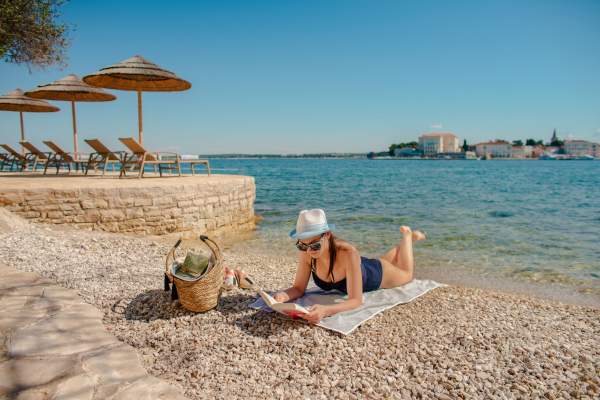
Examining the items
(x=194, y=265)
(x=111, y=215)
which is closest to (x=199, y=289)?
(x=194, y=265)

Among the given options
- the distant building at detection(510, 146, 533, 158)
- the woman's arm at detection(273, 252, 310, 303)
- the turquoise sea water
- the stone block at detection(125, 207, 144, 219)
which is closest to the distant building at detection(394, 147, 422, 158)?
the distant building at detection(510, 146, 533, 158)

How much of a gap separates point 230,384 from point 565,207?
16835 millimetres

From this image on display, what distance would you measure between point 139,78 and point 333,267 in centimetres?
905

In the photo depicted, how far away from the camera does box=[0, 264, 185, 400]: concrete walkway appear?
213 centimetres

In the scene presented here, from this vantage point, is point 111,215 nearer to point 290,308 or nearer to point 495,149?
point 290,308

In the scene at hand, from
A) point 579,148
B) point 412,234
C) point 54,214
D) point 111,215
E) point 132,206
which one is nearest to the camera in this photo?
point 412,234

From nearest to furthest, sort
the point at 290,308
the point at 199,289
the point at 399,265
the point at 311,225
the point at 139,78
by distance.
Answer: the point at 290,308
the point at 311,225
the point at 199,289
the point at 399,265
the point at 139,78

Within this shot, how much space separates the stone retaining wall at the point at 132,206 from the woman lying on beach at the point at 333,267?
506 centimetres

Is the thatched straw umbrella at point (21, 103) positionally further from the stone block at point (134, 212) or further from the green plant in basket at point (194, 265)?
the green plant in basket at point (194, 265)

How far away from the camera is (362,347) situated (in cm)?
275

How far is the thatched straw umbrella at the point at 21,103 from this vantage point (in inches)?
493

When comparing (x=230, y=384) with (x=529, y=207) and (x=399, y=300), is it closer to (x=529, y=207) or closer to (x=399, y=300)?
(x=399, y=300)

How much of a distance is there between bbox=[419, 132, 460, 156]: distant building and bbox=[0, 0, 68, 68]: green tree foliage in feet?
402

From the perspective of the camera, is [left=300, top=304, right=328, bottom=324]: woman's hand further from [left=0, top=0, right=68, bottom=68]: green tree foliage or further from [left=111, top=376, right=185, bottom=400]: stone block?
[left=0, top=0, right=68, bottom=68]: green tree foliage
